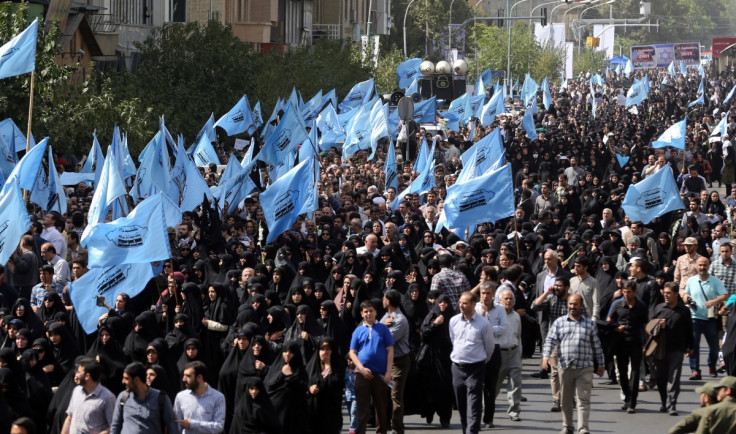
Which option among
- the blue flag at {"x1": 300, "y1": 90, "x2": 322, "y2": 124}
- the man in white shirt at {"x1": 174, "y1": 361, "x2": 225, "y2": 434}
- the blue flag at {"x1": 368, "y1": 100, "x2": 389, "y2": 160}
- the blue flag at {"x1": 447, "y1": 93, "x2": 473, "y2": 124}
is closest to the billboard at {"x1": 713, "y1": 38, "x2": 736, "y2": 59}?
the blue flag at {"x1": 447, "y1": 93, "x2": 473, "y2": 124}

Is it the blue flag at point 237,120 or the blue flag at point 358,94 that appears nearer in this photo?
the blue flag at point 237,120

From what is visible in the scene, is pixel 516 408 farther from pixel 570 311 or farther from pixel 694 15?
pixel 694 15

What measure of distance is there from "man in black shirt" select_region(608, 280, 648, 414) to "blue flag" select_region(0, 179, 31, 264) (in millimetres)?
5557

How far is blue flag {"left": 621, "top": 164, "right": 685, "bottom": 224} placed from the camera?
746 inches

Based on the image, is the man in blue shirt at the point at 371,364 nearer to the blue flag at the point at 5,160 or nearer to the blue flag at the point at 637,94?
the blue flag at the point at 5,160

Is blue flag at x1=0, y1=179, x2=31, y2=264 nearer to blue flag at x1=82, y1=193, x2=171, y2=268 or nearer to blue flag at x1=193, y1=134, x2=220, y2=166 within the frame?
blue flag at x1=82, y1=193, x2=171, y2=268

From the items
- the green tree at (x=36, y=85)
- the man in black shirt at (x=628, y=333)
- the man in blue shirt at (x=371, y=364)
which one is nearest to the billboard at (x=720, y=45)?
the green tree at (x=36, y=85)

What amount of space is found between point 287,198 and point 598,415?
18.9 ft

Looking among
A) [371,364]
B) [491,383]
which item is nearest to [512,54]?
[491,383]

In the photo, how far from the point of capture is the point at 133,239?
1357cm

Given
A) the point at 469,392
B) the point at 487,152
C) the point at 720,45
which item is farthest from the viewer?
the point at 720,45

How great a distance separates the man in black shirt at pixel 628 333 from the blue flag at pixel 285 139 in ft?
36.7

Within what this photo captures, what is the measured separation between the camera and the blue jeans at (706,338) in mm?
14383

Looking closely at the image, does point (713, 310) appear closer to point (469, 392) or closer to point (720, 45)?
point (469, 392)
